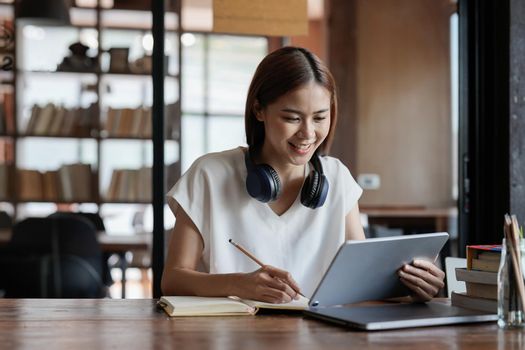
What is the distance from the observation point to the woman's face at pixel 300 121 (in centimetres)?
210

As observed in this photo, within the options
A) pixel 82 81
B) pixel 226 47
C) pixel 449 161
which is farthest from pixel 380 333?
pixel 82 81

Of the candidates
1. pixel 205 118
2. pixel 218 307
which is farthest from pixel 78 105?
pixel 218 307

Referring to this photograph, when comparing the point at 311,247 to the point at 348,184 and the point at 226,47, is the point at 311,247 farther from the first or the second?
the point at 226,47

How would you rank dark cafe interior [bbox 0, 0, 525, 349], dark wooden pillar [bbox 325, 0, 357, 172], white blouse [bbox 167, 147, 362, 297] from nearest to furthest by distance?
white blouse [bbox 167, 147, 362, 297] → dark cafe interior [bbox 0, 0, 525, 349] → dark wooden pillar [bbox 325, 0, 357, 172]

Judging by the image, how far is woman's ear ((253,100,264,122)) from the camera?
221cm

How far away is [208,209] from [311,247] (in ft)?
0.98

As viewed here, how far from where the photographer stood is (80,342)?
1.44 m

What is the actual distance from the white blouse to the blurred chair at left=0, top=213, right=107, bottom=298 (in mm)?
2165

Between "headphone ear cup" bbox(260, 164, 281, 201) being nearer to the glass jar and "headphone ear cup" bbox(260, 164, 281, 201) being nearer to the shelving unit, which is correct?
the glass jar

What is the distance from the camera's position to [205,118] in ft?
11.8

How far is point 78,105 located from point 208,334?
10.6 ft

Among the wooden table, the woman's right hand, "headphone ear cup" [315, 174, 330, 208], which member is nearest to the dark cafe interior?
"headphone ear cup" [315, 174, 330, 208]

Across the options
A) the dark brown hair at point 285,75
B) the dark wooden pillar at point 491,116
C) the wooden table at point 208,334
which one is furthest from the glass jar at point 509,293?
the dark wooden pillar at point 491,116

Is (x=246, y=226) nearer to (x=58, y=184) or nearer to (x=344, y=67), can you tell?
(x=344, y=67)
